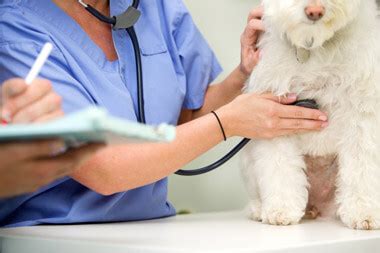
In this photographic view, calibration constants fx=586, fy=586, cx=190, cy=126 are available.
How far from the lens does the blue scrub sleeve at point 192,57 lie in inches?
63.5

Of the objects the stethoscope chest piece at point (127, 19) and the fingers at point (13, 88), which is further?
the stethoscope chest piece at point (127, 19)

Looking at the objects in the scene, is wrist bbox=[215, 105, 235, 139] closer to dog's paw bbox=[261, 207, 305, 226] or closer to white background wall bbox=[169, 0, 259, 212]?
dog's paw bbox=[261, 207, 305, 226]

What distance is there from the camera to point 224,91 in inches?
63.9

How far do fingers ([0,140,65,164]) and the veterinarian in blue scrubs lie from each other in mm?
497

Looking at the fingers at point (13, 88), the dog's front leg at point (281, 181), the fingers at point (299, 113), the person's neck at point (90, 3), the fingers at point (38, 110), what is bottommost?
the dog's front leg at point (281, 181)

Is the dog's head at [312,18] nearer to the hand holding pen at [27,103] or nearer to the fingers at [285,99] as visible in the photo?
the fingers at [285,99]

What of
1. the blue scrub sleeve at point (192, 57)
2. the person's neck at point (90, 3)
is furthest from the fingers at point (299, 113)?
the person's neck at point (90, 3)

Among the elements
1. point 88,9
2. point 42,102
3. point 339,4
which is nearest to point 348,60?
point 339,4

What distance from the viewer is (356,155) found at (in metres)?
1.27

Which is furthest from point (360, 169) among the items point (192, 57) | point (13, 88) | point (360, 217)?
point (13, 88)

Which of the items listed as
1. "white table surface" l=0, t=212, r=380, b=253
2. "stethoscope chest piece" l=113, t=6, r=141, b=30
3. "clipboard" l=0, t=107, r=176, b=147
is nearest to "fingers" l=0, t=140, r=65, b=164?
"clipboard" l=0, t=107, r=176, b=147

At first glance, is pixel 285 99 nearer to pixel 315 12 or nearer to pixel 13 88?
pixel 315 12

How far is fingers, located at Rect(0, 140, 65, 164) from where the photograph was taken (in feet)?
2.08

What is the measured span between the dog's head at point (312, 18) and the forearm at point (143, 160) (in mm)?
267
